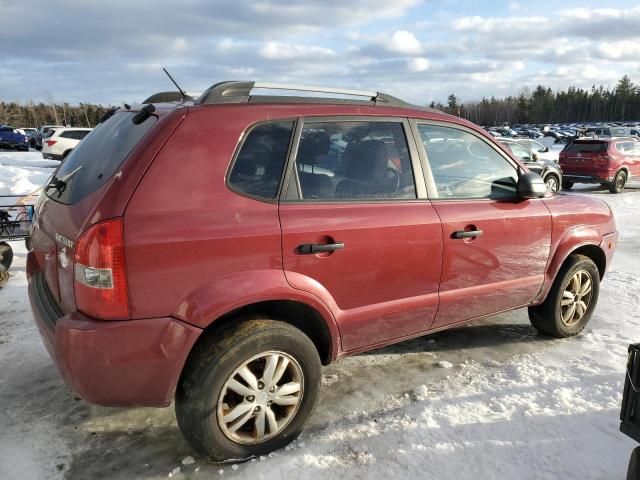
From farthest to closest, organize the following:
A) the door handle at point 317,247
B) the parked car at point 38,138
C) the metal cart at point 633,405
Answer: the parked car at point 38,138, the door handle at point 317,247, the metal cart at point 633,405

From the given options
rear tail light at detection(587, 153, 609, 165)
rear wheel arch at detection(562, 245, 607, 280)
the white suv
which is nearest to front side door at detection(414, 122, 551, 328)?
rear wheel arch at detection(562, 245, 607, 280)

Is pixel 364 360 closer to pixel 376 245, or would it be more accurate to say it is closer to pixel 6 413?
pixel 376 245

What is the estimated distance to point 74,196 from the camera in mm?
2553

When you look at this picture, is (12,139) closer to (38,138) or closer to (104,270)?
(38,138)

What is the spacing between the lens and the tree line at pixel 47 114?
62791mm

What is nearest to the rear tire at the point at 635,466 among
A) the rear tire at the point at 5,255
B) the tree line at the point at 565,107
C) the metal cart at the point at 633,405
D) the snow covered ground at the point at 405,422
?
the metal cart at the point at 633,405

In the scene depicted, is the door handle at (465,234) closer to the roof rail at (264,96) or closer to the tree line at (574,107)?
the roof rail at (264,96)

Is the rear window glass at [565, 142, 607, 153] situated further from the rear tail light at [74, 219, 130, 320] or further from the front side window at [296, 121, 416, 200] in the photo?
the rear tail light at [74, 219, 130, 320]

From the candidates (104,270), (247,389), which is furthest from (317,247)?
(104,270)

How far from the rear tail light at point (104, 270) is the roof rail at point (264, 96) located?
834 mm

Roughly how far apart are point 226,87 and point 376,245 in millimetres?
1190

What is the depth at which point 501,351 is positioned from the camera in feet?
13.2

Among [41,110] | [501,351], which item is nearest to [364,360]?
[501,351]

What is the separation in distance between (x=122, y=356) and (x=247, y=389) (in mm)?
644
